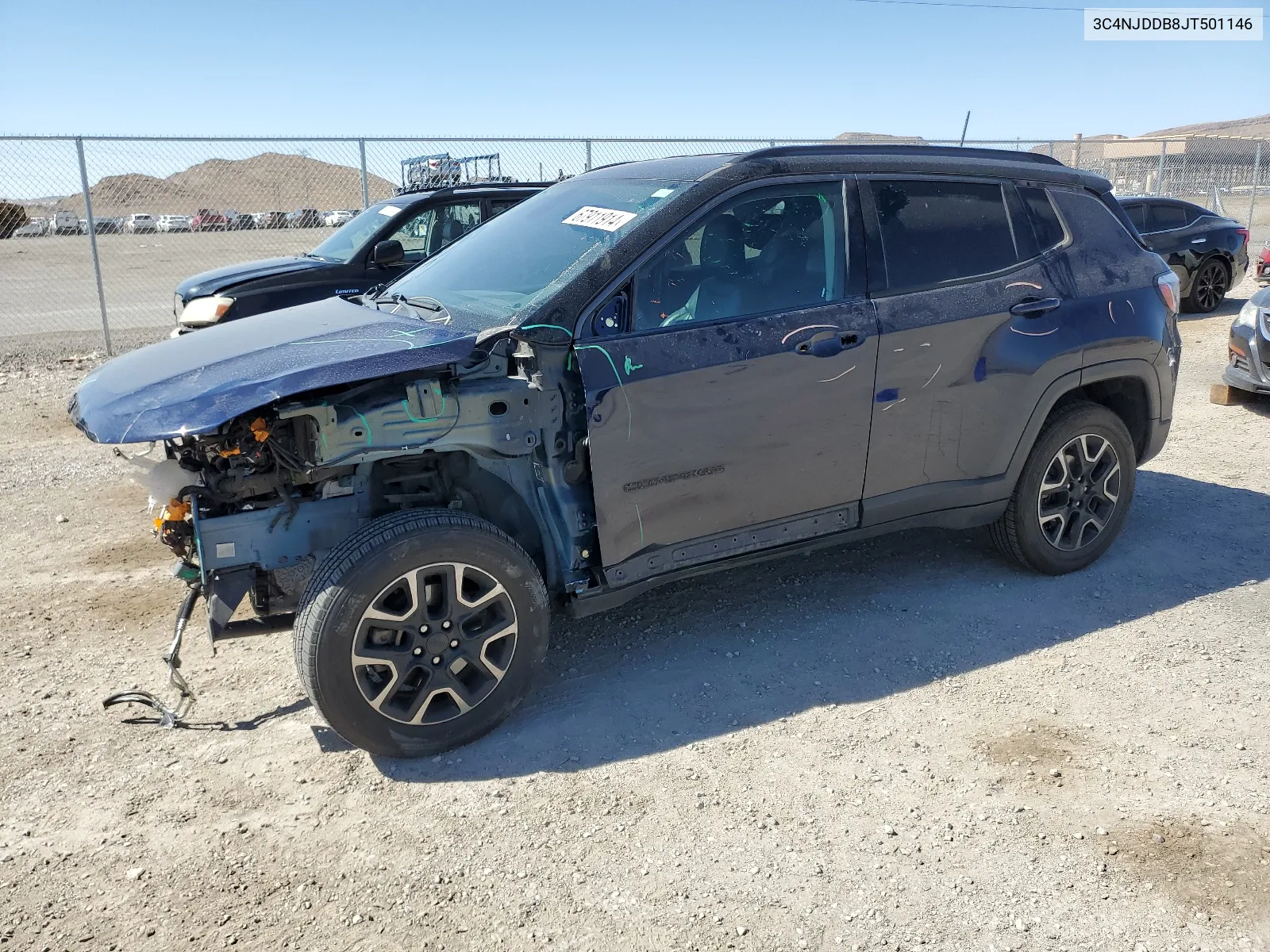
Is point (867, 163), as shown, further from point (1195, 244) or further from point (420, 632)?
point (1195, 244)

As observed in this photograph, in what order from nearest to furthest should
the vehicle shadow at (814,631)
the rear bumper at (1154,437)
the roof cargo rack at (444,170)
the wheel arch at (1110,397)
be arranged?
the vehicle shadow at (814,631) → the wheel arch at (1110,397) → the rear bumper at (1154,437) → the roof cargo rack at (444,170)

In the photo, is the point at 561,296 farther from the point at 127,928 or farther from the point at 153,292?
the point at 153,292

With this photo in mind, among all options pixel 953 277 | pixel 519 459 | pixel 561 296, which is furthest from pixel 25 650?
pixel 953 277

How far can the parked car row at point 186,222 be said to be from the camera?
14258 mm

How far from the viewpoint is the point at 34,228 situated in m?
14.5

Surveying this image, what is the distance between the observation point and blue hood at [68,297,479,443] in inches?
119

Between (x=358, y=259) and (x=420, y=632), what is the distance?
5.96 m

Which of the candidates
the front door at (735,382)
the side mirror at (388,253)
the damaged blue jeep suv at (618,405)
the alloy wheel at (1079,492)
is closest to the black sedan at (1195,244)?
the alloy wheel at (1079,492)

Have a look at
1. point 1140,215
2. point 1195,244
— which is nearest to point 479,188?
point 1140,215

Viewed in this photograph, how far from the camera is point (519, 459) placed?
3.53 meters

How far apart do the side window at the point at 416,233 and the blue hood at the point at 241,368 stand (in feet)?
16.6

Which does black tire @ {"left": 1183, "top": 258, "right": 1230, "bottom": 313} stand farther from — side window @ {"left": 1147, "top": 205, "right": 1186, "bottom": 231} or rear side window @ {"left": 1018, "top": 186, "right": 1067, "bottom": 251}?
rear side window @ {"left": 1018, "top": 186, "right": 1067, "bottom": 251}

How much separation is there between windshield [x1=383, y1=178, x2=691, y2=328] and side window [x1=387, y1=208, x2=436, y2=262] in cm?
423

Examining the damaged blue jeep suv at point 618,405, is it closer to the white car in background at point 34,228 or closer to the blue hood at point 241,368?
the blue hood at point 241,368
